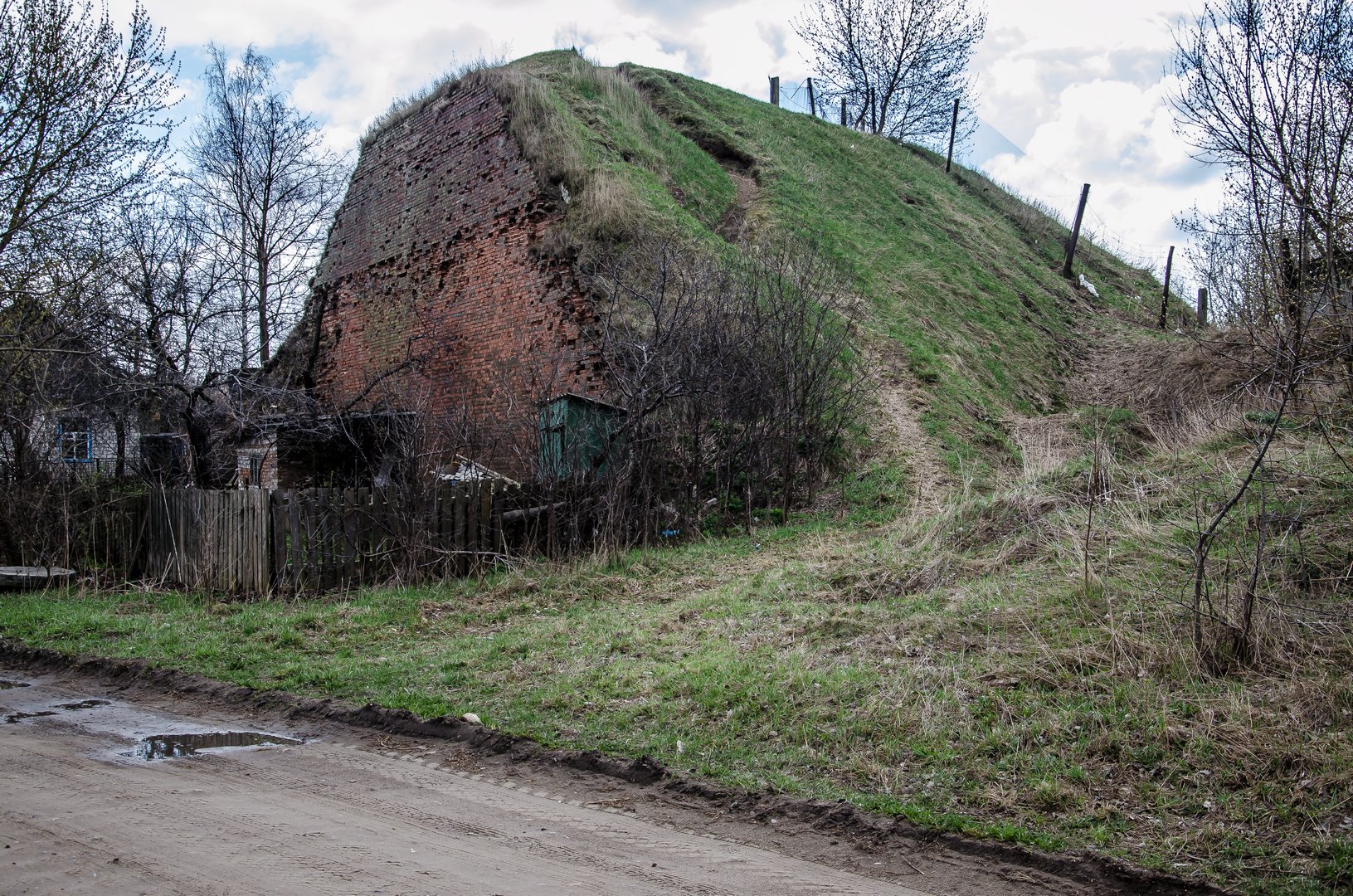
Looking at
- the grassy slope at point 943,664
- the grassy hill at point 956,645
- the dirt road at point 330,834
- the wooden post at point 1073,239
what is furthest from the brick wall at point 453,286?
the wooden post at point 1073,239

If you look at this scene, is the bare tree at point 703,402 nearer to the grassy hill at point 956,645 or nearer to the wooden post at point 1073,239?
the grassy hill at point 956,645

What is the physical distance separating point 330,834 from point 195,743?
6.93ft

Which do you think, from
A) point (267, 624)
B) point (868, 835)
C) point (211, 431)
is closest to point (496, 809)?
point (868, 835)

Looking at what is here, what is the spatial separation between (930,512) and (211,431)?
1109 cm

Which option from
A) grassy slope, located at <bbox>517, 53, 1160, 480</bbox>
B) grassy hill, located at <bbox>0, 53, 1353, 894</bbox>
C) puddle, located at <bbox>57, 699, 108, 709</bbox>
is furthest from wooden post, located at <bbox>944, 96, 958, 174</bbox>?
puddle, located at <bbox>57, 699, 108, 709</bbox>

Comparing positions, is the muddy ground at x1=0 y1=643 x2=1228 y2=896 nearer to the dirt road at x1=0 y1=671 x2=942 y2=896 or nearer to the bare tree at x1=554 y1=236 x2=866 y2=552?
the dirt road at x1=0 y1=671 x2=942 y2=896

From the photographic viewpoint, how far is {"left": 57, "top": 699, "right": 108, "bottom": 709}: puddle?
635 cm

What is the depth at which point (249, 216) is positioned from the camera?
30.0 metres

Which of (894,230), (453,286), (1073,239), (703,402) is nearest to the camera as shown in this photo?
(703,402)

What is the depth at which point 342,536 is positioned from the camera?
9.93 metres

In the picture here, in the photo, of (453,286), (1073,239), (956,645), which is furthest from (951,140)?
(956,645)

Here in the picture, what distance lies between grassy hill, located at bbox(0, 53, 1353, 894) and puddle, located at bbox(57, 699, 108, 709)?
70cm

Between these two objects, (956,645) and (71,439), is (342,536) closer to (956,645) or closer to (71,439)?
(956,645)

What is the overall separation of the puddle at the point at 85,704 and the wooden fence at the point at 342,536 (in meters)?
3.18
